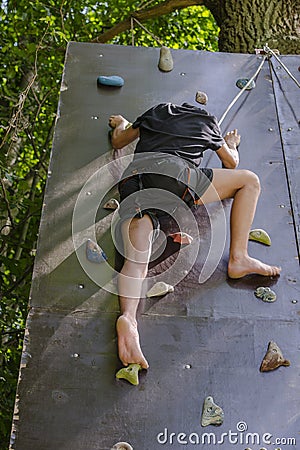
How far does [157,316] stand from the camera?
2342 millimetres

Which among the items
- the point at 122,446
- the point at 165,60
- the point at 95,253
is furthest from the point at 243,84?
the point at 122,446

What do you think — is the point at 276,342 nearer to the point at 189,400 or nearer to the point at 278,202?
the point at 189,400

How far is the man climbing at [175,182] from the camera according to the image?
7.95 ft

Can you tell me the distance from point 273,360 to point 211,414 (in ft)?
0.96

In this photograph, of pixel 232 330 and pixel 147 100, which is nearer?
pixel 232 330

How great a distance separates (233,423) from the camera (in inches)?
84.4

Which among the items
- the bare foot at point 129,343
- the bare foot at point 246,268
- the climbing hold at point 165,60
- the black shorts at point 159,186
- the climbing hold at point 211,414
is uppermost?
the climbing hold at point 165,60

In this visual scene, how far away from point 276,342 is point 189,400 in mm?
376

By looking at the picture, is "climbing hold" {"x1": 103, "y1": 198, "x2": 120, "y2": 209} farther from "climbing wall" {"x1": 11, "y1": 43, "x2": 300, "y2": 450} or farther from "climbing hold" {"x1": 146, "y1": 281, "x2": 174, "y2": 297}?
"climbing hold" {"x1": 146, "y1": 281, "x2": 174, "y2": 297}

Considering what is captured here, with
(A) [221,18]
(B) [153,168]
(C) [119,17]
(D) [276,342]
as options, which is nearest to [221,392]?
(D) [276,342]

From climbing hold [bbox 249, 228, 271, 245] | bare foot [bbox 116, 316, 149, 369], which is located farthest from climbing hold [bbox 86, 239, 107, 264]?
climbing hold [bbox 249, 228, 271, 245]
